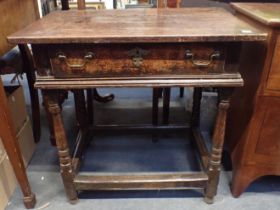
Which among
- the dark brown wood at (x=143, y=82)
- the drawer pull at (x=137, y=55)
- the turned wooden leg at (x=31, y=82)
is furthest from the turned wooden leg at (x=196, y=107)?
the turned wooden leg at (x=31, y=82)

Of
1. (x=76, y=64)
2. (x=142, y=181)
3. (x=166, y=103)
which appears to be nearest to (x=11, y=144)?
(x=76, y=64)

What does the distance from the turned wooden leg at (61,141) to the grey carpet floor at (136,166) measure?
99 millimetres

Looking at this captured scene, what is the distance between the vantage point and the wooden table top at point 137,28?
0.80 m

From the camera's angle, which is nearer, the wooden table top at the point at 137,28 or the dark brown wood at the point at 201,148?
the wooden table top at the point at 137,28

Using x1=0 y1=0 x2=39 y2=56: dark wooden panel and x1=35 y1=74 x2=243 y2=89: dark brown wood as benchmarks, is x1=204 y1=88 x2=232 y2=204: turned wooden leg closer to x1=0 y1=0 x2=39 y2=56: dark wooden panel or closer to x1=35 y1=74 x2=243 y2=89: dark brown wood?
x1=35 y1=74 x2=243 y2=89: dark brown wood

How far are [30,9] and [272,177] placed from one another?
1.42 metres

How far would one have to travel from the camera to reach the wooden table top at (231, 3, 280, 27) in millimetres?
847

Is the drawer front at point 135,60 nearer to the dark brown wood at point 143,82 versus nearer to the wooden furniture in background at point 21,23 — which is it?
the dark brown wood at point 143,82

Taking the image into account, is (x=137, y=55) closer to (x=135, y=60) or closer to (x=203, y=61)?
(x=135, y=60)

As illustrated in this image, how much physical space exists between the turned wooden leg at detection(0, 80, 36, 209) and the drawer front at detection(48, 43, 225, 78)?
244mm

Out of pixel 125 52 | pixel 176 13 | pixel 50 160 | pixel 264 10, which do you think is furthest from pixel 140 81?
pixel 50 160

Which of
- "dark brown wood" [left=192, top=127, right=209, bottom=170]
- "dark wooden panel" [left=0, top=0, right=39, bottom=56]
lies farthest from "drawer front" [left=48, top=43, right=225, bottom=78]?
"dark brown wood" [left=192, top=127, right=209, bottom=170]

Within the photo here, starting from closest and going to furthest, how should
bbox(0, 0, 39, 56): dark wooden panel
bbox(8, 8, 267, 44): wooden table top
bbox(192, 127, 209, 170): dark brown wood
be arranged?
bbox(8, 8, 267, 44): wooden table top < bbox(0, 0, 39, 56): dark wooden panel < bbox(192, 127, 209, 170): dark brown wood

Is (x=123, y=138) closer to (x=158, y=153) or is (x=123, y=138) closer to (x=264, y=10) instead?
(x=158, y=153)
